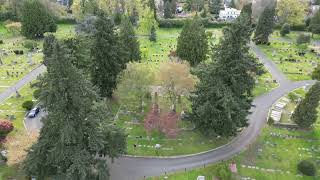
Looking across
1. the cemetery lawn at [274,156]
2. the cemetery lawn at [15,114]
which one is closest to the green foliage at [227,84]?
the cemetery lawn at [274,156]

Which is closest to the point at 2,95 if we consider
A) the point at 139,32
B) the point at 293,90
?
the point at 139,32

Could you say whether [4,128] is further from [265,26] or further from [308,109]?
[265,26]

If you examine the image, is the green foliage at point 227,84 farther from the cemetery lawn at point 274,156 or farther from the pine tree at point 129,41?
the pine tree at point 129,41

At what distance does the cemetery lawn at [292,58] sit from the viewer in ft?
223

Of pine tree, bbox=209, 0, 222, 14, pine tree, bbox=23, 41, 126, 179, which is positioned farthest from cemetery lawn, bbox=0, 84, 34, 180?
pine tree, bbox=209, 0, 222, 14

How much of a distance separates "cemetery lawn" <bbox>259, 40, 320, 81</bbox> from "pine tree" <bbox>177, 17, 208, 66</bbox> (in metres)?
19.8

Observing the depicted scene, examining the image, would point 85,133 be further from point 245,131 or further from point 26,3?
point 26,3

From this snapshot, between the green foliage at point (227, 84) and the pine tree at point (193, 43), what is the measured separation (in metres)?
19.1

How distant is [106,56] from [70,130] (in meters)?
21.0

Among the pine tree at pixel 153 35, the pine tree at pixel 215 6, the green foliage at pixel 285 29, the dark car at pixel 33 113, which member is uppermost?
the pine tree at pixel 215 6

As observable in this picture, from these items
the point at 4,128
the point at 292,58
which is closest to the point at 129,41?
the point at 4,128

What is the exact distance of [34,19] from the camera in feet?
278

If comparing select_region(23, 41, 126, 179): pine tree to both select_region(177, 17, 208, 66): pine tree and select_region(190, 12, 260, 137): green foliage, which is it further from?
select_region(177, 17, 208, 66): pine tree

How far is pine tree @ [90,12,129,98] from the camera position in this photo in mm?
48750
